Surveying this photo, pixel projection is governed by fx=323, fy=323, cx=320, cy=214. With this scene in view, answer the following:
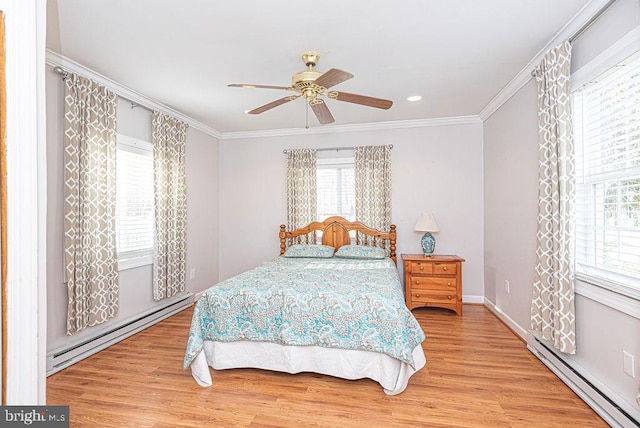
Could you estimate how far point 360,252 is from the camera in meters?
4.29

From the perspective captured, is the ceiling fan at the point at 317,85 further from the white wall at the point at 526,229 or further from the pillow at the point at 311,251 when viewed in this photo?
the pillow at the point at 311,251

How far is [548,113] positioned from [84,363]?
4.32 meters

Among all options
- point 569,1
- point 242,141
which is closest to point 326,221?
point 242,141

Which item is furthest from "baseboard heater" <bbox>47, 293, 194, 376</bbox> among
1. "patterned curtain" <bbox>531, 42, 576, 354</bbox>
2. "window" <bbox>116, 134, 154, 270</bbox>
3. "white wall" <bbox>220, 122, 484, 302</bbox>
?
"patterned curtain" <bbox>531, 42, 576, 354</bbox>

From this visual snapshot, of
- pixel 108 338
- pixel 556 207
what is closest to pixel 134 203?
pixel 108 338

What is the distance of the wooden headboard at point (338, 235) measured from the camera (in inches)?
181

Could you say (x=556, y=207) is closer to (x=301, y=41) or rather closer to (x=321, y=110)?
(x=321, y=110)

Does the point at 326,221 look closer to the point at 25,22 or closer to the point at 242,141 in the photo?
the point at 242,141

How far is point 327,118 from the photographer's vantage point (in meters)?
3.05

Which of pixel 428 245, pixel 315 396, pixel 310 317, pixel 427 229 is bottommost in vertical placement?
pixel 315 396

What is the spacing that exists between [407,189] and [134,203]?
3525mm

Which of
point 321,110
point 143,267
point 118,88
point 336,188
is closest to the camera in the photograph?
point 321,110

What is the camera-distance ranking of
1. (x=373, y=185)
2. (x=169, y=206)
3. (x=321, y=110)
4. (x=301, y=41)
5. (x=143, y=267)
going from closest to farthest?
(x=301, y=41), (x=321, y=110), (x=143, y=267), (x=169, y=206), (x=373, y=185)

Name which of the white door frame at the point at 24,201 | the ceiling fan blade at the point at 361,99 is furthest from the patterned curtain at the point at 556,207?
the white door frame at the point at 24,201
